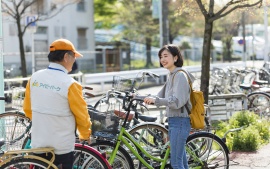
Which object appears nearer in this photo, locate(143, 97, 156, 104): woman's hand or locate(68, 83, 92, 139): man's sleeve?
locate(68, 83, 92, 139): man's sleeve

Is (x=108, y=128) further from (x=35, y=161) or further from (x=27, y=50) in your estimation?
(x=27, y=50)

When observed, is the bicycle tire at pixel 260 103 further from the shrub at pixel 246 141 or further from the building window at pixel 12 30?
the building window at pixel 12 30

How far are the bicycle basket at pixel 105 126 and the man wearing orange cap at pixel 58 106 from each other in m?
1.37

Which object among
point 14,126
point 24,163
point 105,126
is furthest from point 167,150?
point 14,126

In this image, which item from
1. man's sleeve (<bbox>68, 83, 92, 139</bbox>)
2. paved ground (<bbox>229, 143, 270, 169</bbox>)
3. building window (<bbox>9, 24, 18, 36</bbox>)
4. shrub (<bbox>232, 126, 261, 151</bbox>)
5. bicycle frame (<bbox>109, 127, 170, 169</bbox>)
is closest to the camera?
man's sleeve (<bbox>68, 83, 92, 139</bbox>)

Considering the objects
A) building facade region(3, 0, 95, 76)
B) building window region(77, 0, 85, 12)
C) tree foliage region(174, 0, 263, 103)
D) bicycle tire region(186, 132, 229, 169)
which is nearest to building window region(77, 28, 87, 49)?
building facade region(3, 0, 95, 76)

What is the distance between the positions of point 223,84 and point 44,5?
21.5 m

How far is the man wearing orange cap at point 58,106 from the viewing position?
4.29 meters

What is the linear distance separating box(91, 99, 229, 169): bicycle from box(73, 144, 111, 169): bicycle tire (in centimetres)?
36

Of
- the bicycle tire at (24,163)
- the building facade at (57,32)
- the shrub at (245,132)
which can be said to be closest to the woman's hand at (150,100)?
the bicycle tire at (24,163)

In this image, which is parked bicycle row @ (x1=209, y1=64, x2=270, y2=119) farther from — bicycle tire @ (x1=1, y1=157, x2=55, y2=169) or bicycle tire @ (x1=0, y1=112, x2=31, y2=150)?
bicycle tire @ (x1=1, y1=157, x2=55, y2=169)

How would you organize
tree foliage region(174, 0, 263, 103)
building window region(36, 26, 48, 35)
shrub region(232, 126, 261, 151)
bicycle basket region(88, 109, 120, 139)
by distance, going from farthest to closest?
1. building window region(36, 26, 48, 35)
2. tree foliage region(174, 0, 263, 103)
3. shrub region(232, 126, 261, 151)
4. bicycle basket region(88, 109, 120, 139)

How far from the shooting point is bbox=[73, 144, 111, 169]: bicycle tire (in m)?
4.96

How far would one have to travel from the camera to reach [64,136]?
437 cm
